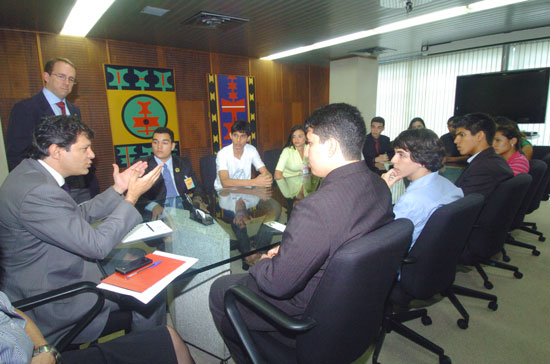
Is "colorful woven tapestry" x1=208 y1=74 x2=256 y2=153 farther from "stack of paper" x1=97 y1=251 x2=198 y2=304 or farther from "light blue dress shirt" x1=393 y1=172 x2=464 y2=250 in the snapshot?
"stack of paper" x1=97 y1=251 x2=198 y2=304

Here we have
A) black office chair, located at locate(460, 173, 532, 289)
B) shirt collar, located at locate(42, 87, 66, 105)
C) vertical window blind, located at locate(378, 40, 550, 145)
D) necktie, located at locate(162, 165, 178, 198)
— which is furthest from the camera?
vertical window blind, located at locate(378, 40, 550, 145)

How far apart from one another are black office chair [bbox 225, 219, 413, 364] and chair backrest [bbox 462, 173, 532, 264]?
1.53 metres

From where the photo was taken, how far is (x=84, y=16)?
358 cm

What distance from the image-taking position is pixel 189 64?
5402 millimetres

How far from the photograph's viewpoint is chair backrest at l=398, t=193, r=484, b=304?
1670mm

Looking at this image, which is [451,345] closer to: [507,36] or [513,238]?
[513,238]

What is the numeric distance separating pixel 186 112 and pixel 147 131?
0.81m

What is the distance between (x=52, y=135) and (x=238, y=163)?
2346 millimetres

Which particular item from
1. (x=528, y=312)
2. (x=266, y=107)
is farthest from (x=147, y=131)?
(x=528, y=312)

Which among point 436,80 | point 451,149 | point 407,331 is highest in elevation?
point 436,80

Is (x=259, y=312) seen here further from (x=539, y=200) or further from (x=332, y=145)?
(x=539, y=200)

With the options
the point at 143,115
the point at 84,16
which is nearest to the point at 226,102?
the point at 143,115

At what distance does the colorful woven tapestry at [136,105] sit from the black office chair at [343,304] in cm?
430

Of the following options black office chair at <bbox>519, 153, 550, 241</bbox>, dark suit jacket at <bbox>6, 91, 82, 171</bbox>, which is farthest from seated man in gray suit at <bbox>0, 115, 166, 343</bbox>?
black office chair at <bbox>519, 153, 550, 241</bbox>
